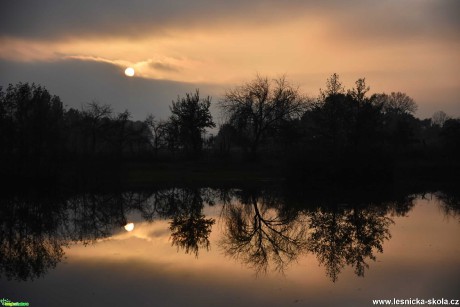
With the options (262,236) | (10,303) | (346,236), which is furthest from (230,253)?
(10,303)

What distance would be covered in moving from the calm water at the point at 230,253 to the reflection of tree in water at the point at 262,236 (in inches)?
1.7

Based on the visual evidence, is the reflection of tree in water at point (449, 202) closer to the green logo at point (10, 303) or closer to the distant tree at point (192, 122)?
the green logo at point (10, 303)

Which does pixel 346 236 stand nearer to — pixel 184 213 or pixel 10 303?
pixel 184 213

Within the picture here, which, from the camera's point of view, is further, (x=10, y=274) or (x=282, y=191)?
(x=282, y=191)

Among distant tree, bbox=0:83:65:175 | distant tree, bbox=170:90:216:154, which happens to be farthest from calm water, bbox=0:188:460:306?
distant tree, bbox=170:90:216:154

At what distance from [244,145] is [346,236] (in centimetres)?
4878

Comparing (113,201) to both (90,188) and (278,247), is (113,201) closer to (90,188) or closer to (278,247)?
(90,188)

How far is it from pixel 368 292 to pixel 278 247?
504 cm

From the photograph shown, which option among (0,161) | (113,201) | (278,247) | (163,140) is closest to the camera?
(278,247)

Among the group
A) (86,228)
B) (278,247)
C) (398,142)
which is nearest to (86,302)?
(278,247)

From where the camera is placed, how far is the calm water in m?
9.88

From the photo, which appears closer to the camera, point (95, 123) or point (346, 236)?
point (346, 236)

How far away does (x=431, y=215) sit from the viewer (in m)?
21.0

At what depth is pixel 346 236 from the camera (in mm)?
15938
